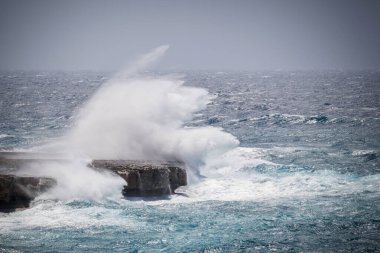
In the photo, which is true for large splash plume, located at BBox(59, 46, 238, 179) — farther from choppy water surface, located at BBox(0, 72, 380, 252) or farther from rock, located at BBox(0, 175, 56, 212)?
rock, located at BBox(0, 175, 56, 212)

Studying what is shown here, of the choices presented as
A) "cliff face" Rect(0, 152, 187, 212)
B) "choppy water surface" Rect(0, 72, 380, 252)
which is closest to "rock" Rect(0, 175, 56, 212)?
"cliff face" Rect(0, 152, 187, 212)

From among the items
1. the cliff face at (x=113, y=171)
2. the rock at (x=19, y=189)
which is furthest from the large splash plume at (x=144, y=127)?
the rock at (x=19, y=189)

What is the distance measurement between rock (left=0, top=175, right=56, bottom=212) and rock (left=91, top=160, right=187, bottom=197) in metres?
2.54

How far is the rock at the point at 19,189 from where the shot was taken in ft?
48.2

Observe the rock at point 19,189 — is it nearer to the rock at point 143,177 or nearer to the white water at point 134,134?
the white water at point 134,134

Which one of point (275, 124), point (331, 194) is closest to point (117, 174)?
point (331, 194)

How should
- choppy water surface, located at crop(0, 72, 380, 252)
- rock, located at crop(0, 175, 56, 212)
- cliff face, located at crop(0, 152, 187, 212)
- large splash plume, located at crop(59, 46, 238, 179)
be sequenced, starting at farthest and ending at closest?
1. large splash plume, located at crop(59, 46, 238, 179)
2. cliff face, located at crop(0, 152, 187, 212)
3. rock, located at crop(0, 175, 56, 212)
4. choppy water surface, located at crop(0, 72, 380, 252)

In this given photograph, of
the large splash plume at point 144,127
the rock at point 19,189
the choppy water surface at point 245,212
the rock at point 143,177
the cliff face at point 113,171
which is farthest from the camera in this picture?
the large splash plume at point 144,127

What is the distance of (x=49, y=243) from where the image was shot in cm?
1172

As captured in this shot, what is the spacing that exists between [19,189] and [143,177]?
4.65 metres

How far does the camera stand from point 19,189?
15.1 m

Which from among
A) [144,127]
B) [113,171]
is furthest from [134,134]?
[113,171]

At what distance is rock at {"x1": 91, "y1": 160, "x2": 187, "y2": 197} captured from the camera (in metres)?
16.8

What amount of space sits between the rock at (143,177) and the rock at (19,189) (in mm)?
2539
